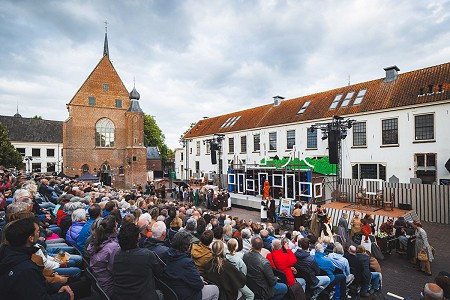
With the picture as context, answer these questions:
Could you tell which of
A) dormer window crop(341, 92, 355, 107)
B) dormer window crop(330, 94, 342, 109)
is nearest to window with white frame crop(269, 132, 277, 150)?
dormer window crop(330, 94, 342, 109)

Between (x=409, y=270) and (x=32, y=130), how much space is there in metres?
52.2

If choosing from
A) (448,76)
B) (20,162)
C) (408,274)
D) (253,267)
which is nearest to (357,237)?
(408,274)

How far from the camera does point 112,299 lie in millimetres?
2936

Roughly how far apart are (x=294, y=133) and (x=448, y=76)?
1175 centimetres

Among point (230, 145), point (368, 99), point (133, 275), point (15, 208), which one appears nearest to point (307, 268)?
point (133, 275)

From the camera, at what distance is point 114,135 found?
31.0m

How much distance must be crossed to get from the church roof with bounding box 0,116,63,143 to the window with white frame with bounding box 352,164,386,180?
1826 inches

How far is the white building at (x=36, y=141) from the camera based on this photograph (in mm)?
39344

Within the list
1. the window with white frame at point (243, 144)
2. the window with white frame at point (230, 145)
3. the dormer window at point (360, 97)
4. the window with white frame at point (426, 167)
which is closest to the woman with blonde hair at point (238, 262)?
the window with white frame at point (426, 167)

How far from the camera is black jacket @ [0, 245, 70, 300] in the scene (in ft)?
6.80

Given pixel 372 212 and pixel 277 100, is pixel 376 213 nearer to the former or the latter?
pixel 372 212

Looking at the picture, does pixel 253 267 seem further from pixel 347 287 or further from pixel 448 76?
pixel 448 76

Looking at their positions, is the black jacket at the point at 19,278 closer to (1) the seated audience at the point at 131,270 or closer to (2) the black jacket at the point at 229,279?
(1) the seated audience at the point at 131,270

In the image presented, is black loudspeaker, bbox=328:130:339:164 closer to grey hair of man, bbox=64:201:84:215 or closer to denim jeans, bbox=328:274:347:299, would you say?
denim jeans, bbox=328:274:347:299
